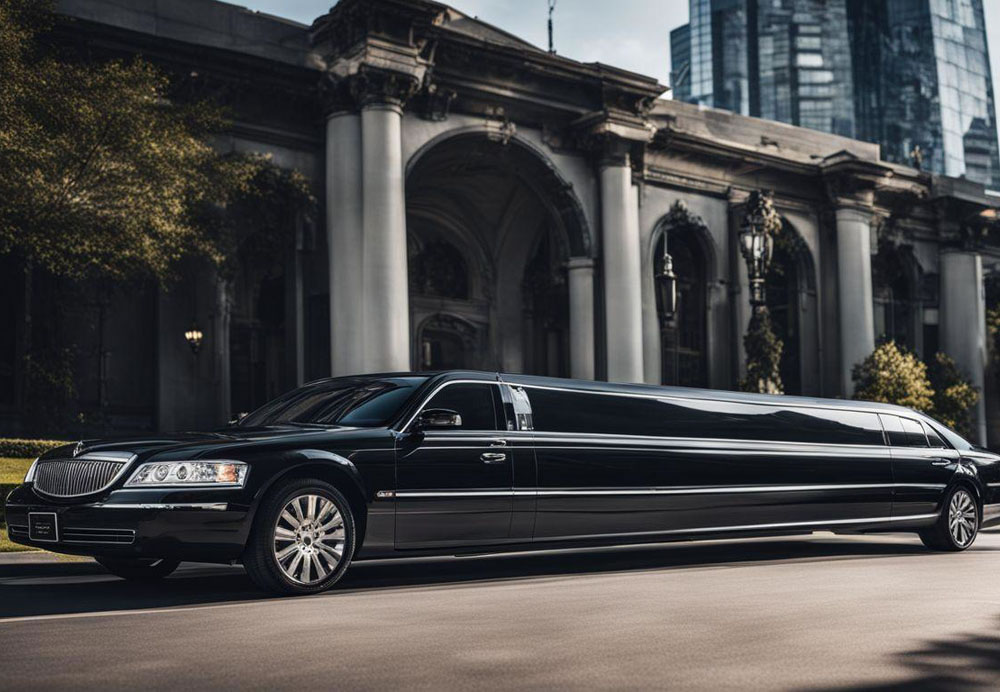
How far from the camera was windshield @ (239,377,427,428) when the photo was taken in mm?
9359

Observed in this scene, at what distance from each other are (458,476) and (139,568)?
2.64m

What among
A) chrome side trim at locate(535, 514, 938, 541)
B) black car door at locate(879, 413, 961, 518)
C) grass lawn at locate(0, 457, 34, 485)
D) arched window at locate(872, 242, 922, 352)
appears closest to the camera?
chrome side trim at locate(535, 514, 938, 541)

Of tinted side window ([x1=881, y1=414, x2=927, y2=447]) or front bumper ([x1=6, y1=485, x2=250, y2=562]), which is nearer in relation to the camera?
front bumper ([x1=6, y1=485, x2=250, y2=562])

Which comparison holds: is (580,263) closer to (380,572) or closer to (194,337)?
(194,337)

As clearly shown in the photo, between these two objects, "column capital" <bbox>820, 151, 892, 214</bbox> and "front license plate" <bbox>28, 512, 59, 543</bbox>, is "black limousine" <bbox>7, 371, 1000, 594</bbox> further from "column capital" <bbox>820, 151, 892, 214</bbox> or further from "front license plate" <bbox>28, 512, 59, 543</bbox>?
"column capital" <bbox>820, 151, 892, 214</bbox>

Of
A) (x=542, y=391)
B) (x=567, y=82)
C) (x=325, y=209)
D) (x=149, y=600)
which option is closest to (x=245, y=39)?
(x=325, y=209)

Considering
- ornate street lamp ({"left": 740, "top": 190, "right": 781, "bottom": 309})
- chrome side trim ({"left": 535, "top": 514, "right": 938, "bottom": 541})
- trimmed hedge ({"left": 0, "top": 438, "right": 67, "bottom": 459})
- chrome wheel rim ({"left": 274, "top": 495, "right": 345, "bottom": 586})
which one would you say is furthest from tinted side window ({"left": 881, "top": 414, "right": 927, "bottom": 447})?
trimmed hedge ({"left": 0, "top": 438, "right": 67, "bottom": 459})

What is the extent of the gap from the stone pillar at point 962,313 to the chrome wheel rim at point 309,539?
131ft

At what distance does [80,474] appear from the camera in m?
8.44

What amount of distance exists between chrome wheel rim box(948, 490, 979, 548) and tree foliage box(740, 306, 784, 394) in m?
8.13

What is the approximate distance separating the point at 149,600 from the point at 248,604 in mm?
797

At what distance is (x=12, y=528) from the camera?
8.76 m

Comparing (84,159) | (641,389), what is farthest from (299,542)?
(84,159)

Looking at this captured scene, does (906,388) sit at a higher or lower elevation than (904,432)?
higher
